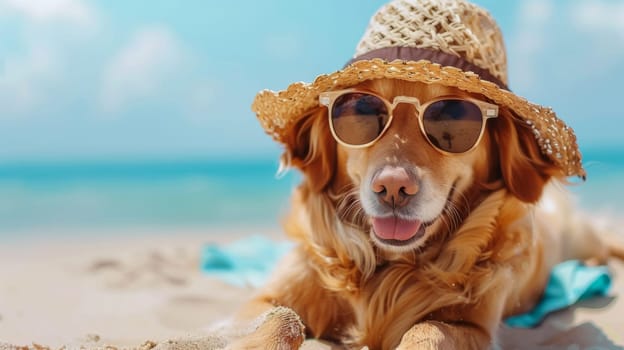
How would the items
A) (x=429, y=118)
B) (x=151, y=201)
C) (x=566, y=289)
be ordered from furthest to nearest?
(x=151, y=201), (x=566, y=289), (x=429, y=118)

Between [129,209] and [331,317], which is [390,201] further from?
[129,209]

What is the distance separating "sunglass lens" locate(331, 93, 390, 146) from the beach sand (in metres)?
0.90

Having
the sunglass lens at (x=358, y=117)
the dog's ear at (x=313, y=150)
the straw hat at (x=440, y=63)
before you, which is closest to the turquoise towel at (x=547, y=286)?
the straw hat at (x=440, y=63)

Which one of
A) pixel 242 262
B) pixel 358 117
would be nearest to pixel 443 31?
pixel 358 117

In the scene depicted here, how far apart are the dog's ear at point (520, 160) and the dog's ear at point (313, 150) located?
2.47 feet

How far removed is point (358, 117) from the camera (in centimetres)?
253

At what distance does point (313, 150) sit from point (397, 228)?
2.13ft

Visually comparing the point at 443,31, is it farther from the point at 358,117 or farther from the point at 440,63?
the point at 358,117

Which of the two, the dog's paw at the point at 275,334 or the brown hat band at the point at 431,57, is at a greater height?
the brown hat band at the point at 431,57

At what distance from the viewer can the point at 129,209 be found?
11953mm

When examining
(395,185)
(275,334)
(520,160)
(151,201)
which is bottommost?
(275,334)

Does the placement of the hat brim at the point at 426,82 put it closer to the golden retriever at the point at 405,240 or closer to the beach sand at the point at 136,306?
the golden retriever at the point at 405,240

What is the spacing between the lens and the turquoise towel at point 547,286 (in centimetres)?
362

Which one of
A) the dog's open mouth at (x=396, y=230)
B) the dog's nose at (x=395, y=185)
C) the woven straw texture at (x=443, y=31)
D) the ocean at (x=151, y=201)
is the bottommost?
the dog's open mouth at (x=396, y=230)
